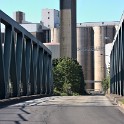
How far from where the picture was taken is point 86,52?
15888cm

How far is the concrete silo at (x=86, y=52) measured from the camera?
157 m

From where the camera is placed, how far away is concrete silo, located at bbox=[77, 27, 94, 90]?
157125 millimetres

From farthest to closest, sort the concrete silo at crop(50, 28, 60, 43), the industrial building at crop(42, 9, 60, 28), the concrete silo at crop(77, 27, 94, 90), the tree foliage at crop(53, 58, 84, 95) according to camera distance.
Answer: the industrial building at crop(42, 9, 60, 28)
the concrete silo at crop(50, 28, 60, 43)
the concrete silo at crop(77, 27, 94, 90)
the tree foliage at crop(53, 58, 84, 95)

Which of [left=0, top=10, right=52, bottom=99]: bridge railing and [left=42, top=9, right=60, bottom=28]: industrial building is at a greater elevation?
[left=42, top=9, right=60, bottom=28]: industrial building

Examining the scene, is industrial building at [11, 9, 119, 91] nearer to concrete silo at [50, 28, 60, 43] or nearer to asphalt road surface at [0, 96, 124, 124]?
concrete silo at [50, 28, 60, 43]

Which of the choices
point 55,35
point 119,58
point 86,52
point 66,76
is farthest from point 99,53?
point 119,58

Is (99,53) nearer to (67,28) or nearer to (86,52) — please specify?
(86,52)

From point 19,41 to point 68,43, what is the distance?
85.8 m

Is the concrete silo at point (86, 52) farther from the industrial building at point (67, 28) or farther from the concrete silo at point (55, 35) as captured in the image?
the industrial building at point (67, 28)

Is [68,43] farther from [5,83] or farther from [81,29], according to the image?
[5,83]

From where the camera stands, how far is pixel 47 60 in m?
67.8

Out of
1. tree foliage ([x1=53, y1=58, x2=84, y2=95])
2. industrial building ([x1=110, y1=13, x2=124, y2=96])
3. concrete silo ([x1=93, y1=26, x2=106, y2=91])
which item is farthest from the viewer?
concrete silo ([x1=93, y1=26, x2=106, y2=91])

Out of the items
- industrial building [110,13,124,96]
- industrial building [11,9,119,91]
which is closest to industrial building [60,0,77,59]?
industrial building [11,9,119,91]

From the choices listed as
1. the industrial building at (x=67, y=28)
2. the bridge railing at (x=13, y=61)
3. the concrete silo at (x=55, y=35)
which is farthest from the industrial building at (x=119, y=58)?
the concrete silo at (x=55, y=35)
